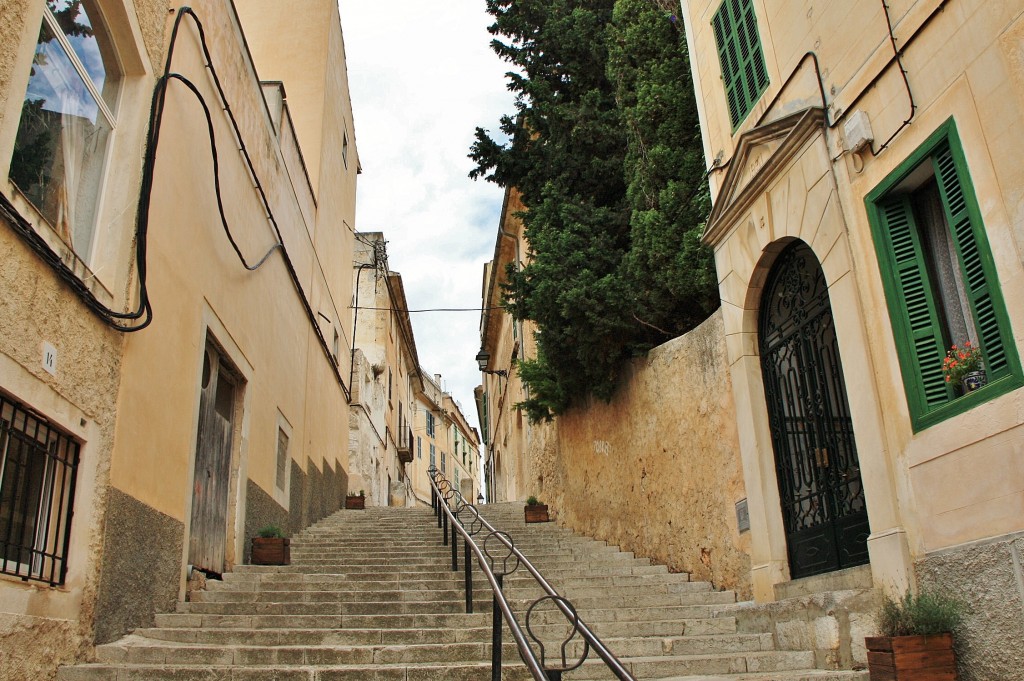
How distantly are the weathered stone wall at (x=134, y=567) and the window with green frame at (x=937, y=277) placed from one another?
206 inches

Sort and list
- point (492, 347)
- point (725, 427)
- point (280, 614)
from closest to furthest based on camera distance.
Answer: point (280, 614)
point (725, 427)
point (492, 347)

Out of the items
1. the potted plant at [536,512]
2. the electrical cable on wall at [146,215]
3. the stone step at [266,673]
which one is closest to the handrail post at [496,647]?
the stone step at [266,673]

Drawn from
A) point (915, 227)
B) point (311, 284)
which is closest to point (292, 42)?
point (311, 284)

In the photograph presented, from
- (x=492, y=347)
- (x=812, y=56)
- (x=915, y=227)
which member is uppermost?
(x=492, y=347)

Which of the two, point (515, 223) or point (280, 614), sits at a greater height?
point (515, 223)

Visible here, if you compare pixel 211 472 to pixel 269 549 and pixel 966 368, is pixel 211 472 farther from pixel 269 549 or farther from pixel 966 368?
pixel 966 368

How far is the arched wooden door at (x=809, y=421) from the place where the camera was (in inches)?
240

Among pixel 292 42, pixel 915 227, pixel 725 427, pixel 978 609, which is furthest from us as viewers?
pixel 292 42

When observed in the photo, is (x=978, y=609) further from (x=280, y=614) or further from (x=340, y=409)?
(x=340, y=409)

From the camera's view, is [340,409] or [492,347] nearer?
[340,409]

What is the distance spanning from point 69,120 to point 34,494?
8.30ft

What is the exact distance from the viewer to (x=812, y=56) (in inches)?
249

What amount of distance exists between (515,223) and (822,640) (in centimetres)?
1532

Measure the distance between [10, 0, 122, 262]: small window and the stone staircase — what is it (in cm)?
284
